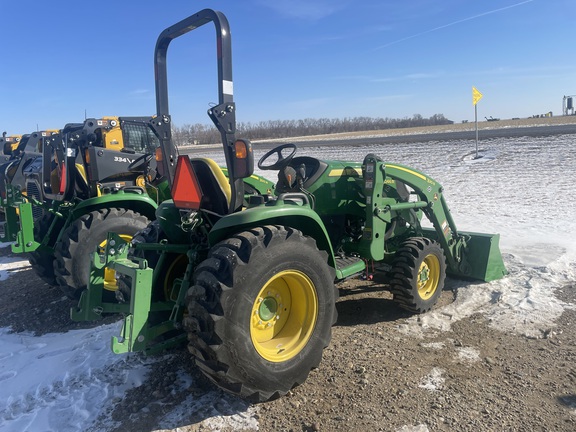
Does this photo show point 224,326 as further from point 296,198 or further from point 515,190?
point 515,190

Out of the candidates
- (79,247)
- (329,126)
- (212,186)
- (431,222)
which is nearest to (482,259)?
(431,222)

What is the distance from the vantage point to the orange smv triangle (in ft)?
11.6

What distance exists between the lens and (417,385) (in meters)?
3.54

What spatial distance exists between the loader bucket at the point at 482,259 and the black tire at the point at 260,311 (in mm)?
3012

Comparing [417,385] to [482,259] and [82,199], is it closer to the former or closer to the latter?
[482,259]

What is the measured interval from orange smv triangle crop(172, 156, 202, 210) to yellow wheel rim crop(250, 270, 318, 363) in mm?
857

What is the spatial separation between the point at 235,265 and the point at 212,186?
919 mm

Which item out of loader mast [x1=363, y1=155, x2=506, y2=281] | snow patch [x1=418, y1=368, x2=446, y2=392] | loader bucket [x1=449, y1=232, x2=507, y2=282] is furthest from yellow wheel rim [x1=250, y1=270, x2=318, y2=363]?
loader bucket [x1=449, y1=232, x2=507, y2=282]

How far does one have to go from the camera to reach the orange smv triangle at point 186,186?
3.52m

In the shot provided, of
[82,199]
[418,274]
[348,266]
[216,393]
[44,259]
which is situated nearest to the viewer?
Answer: [216,393]

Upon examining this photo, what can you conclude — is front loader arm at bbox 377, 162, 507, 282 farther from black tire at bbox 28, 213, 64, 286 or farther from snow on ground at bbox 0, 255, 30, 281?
snow on ground at bbox 0, 255, 30, 281

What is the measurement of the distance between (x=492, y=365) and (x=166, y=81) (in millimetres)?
3557

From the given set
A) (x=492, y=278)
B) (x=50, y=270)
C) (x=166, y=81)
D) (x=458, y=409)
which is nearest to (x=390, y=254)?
(x=492, y=278)

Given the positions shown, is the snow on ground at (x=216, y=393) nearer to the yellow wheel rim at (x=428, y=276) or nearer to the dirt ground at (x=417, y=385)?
the dirt ground at (x=417, y=385)
